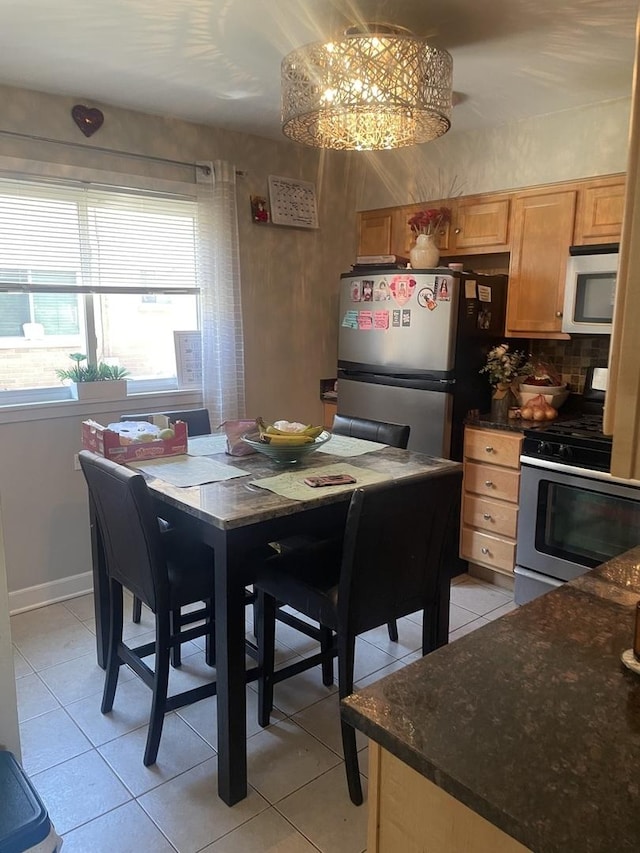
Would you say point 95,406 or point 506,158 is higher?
point 506,158

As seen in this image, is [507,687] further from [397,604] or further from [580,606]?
[397,604]

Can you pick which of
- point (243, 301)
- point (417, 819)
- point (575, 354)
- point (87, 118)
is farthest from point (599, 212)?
point (417, 819)

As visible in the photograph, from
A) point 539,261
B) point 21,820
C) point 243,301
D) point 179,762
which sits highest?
point 539,261

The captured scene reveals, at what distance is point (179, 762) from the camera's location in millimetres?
2033

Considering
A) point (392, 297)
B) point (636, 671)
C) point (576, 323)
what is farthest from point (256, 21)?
point (636, 671)

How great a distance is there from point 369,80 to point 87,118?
5.47 ft

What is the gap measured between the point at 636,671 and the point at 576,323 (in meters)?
2.33

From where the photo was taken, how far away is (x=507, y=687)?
95 cm

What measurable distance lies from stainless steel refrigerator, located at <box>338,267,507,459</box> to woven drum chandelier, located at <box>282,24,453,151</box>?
3.88 feet

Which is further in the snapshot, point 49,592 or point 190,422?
point 49,592

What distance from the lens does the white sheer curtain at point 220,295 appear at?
131 inches

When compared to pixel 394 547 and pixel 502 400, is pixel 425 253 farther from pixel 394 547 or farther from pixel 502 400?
pixel 394 547

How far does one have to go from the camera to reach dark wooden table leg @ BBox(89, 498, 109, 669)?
2363mm

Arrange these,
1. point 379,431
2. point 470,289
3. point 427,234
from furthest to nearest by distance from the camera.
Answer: point 427,234 < point 470,289 < point 379,431
